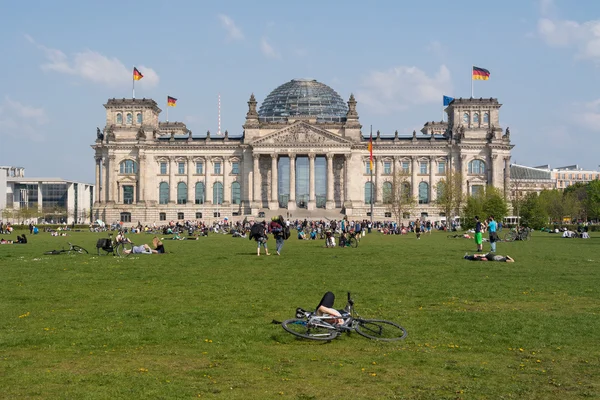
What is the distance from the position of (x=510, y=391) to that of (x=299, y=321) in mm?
5774

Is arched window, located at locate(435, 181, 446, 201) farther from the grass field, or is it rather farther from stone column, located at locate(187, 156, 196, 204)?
the grass field

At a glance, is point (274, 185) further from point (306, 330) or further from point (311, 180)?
point (306, 330)

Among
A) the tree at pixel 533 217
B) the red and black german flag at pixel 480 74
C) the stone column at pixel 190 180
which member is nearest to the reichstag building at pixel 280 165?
the stone column at pixel 190 180

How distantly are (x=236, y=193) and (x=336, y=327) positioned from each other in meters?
127

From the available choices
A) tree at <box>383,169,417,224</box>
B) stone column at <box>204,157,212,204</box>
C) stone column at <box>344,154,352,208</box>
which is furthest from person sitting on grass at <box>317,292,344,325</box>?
A: stone column at <box>204,157,212,204</box>

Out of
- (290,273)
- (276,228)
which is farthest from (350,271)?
(276,228)

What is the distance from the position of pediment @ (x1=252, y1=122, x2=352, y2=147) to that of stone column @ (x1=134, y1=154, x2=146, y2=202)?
874 inches

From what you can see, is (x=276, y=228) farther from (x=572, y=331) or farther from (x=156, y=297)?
(x=572, y=331)

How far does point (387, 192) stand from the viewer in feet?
450

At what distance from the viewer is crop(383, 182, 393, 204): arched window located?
136 metres

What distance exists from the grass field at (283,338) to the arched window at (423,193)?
11203cm

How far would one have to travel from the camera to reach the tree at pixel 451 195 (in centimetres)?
11829

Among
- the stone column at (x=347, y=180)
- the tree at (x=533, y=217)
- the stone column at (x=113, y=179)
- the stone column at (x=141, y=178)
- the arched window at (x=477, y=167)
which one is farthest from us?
the stone column at (x=113, y=179)

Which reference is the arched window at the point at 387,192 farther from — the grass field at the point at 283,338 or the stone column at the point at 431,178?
the grass field at the point at 283,338
